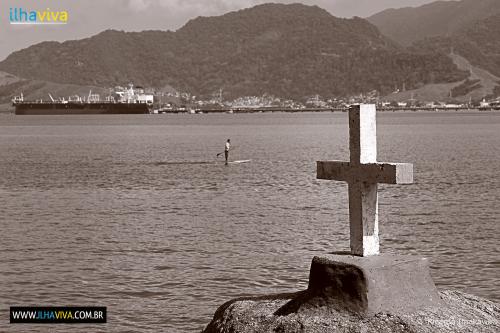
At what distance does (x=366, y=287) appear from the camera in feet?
31.0

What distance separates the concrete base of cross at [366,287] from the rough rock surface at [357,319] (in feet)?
0.37

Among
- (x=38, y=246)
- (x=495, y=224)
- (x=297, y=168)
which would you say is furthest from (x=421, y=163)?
(x=38, y=246)

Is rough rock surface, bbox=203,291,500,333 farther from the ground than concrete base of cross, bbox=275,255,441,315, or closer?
closer

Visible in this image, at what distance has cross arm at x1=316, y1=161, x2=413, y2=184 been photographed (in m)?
9.50

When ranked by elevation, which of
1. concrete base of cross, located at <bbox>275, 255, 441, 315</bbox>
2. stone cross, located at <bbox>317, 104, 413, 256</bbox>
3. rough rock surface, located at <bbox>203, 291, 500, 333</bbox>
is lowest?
rough rock surface, located at <bbox>203, 291, 500, 333</bbox>

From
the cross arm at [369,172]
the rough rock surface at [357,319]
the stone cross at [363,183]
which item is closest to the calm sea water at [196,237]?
the rough rock surface at [357,319]

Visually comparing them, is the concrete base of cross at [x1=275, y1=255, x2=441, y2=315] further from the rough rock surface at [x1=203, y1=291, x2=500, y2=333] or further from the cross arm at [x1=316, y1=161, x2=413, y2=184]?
the cross arm at [x1=316, y1=161, x2=413, y2=184]

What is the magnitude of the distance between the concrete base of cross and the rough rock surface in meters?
0.11

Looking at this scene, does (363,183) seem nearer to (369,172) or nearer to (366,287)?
(369,172)

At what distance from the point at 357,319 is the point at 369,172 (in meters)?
1.80

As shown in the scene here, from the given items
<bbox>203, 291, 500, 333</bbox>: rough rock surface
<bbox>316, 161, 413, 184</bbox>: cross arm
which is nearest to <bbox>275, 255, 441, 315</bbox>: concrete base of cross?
<bbox>203, 291, 500, 333</bbox>: rough rock surface

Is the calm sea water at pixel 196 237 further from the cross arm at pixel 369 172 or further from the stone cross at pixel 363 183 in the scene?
the stone cross at pixel 363 183

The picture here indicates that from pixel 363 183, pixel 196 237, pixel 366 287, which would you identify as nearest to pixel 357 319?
pixel 366 287

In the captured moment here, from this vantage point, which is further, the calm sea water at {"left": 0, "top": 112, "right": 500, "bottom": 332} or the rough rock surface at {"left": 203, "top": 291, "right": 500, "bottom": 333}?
the calm sea water at {"left": 0, "top": 112, "right": 500, "bottom": 332}
